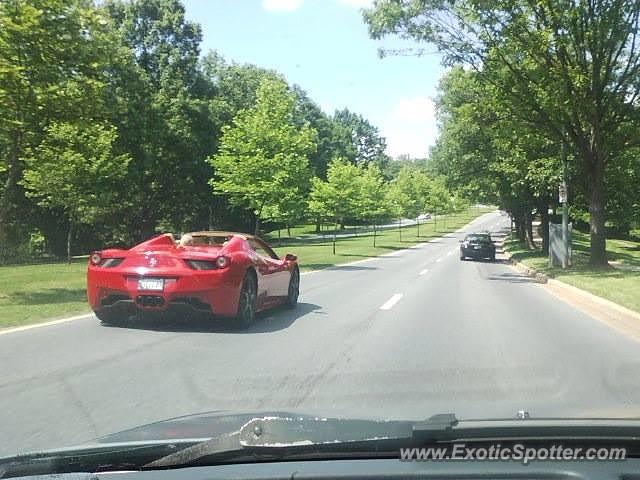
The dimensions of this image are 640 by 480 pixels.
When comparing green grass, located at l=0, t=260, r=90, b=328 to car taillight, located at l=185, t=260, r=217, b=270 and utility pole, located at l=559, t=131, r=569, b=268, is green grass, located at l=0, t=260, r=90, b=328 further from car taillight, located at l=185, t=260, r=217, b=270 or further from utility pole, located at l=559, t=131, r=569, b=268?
utility pole, located at l=559, t=131, r=569, b=268

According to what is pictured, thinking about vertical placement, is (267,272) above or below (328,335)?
above

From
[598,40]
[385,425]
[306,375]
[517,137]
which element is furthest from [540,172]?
[385,425]

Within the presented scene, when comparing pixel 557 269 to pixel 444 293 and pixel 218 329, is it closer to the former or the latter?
pixel 444 293

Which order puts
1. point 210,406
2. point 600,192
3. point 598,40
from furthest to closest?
point 600,192, point 598,40, point 210,406

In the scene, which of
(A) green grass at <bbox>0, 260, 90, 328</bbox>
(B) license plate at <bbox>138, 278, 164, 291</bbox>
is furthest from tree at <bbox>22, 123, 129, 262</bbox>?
(B) license plate at <bbox>138, 278, 164, 291</bbox>

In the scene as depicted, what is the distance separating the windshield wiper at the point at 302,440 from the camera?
2.94m

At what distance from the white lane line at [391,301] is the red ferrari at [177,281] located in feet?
12.2

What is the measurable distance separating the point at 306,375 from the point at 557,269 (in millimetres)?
19352

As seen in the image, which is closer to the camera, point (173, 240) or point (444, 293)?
point (173, 240)

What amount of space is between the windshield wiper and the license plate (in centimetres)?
706

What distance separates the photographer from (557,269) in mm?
24938

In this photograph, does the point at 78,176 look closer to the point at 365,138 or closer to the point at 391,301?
the point at 391,301

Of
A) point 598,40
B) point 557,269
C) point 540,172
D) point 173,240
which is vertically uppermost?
point 598,40

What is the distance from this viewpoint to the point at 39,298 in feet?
50.7
